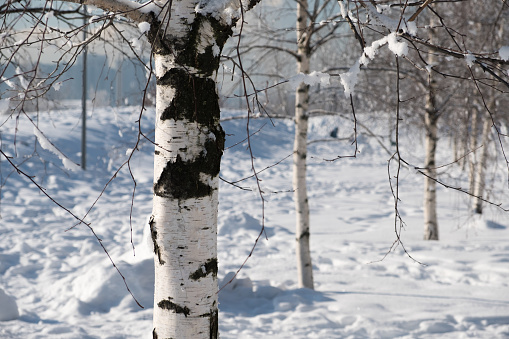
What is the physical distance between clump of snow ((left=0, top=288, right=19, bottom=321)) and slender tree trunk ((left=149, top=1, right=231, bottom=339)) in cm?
322

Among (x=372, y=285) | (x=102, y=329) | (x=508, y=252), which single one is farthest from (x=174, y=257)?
(x=508, y=252)

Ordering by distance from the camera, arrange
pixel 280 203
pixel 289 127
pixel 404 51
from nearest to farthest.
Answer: pixel 404 51 → pixel 280 203 → pixel 289 127

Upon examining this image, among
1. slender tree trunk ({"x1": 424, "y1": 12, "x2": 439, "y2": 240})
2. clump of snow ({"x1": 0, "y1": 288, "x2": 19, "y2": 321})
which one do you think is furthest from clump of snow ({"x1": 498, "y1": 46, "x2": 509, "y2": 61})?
slender tree trunk ({"x1": 424, "y1": 12, "x2": 439, "y2": 240})

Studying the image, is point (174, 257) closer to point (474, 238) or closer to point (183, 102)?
point (183, 102)

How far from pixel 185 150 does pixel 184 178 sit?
4.6 inches

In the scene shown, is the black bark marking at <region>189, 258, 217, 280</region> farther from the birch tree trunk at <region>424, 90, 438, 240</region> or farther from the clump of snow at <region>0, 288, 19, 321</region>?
the birch tree trunk at <region>424, 90, 438, 240</region>

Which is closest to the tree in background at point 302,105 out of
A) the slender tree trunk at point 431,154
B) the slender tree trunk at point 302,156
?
the slender tree trunk at point 302,156

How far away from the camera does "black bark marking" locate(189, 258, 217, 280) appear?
1913 mm

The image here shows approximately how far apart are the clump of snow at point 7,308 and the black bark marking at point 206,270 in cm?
333

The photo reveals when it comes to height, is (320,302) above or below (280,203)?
below

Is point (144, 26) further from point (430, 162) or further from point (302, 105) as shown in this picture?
point (430, 162)

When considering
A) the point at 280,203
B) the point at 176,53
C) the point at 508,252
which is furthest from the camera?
the point at 280,203

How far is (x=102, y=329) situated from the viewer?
14.1ft

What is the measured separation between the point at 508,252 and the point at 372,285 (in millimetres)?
2832
